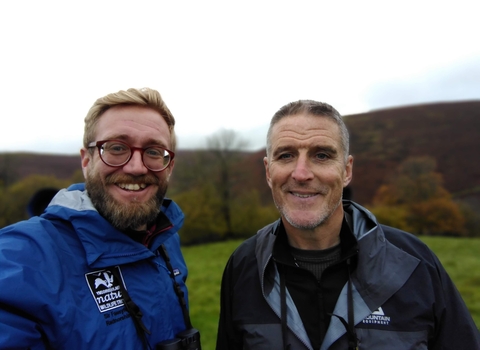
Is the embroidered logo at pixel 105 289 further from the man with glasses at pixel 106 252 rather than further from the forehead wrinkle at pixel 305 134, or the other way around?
the forehead wrinkle at pixel 305 134

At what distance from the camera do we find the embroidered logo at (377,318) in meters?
2.48

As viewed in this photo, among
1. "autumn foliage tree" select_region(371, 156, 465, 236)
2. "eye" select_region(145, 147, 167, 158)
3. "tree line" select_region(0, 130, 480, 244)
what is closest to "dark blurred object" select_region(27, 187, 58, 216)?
"eye" select_region(145, 147, 167, 158)

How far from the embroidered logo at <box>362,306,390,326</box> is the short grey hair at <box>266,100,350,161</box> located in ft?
4.32

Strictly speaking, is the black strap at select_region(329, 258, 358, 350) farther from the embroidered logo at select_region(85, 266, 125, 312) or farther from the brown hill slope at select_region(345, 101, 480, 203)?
the brown hill slope at select_region(345, 101, 480, 203)

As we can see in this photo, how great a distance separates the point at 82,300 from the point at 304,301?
167cm

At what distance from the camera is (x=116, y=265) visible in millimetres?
2400

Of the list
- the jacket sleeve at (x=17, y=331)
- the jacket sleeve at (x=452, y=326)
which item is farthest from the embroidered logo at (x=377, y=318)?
the jacket sleeve at (x=17, y=331)

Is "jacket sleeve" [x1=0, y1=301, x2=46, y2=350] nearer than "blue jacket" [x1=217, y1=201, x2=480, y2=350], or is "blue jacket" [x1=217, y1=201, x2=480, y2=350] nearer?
"jacket sleeve" [x1=0, y1=301, x2=46, y2=350]

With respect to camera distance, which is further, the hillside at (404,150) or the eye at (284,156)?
the hillside at (404,150)

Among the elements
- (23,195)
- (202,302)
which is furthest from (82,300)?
(23,195)

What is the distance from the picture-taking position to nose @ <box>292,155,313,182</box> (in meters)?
2.70

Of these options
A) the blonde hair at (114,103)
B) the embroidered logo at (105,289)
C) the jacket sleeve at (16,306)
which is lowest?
the embroidered logo at (105,289)

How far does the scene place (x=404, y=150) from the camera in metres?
81.8

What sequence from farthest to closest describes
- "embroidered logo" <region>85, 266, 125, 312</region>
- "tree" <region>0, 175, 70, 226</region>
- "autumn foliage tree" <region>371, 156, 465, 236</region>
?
"autumn foliage tree" <region>371, 156, 465, 236</region>, "tree" <region>0, 175, 70, 226</region>, "embroidered logo" <region>85, 266, 125, 312</region>
